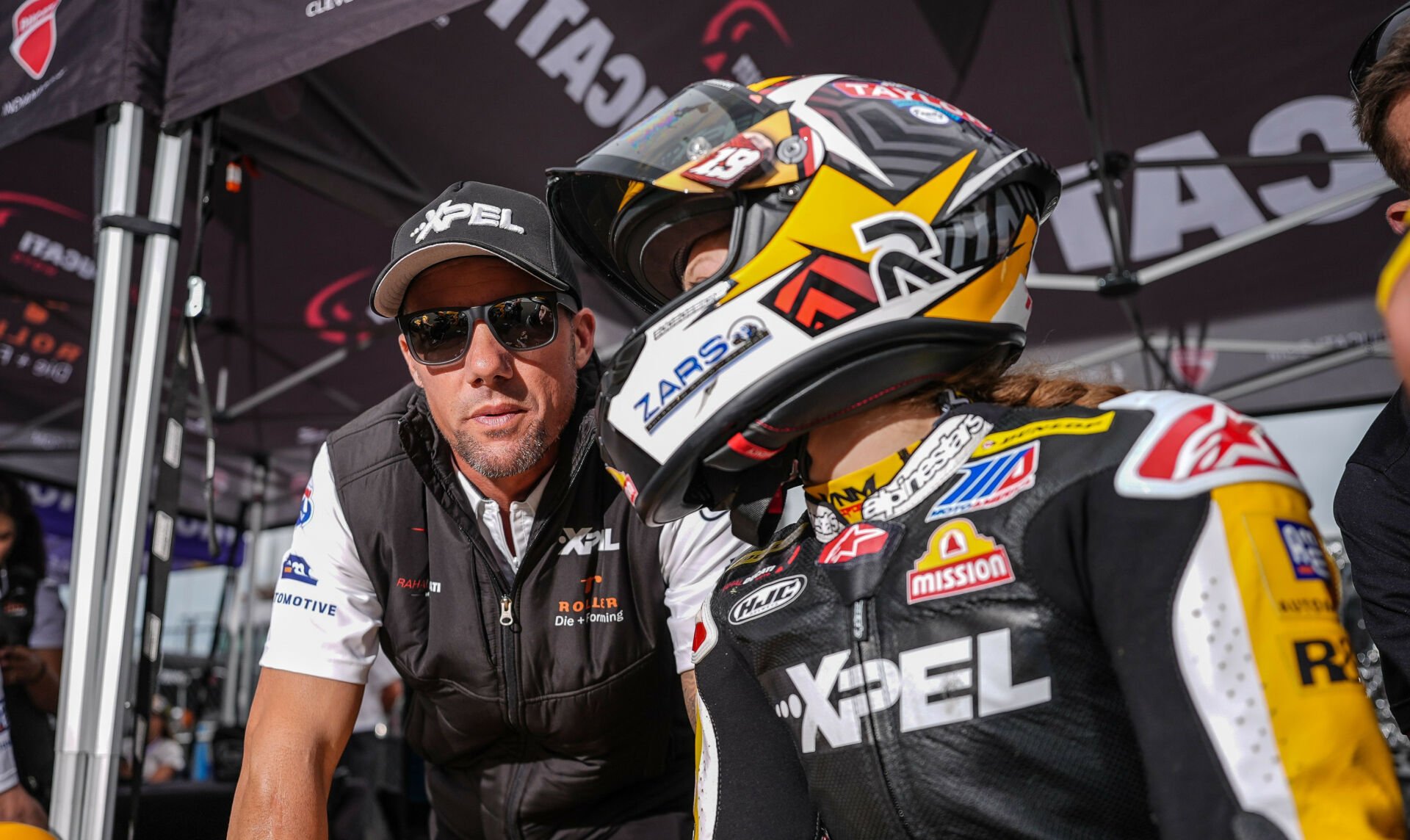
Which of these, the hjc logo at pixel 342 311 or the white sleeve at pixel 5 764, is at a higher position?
the hjc logo at pixel 342 311

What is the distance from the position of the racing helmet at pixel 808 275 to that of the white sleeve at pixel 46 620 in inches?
158

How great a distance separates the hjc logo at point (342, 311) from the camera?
5.41 metres

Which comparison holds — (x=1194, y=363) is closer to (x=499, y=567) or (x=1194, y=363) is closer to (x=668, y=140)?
(x=499, y=567)

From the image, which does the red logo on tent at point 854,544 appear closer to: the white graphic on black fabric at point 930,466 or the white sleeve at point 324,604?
the white graphic on black fabric at point 930,466

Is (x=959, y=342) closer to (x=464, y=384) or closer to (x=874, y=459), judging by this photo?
(x=874, y=459)

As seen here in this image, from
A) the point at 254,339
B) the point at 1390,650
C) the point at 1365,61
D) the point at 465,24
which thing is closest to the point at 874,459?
the point at 1390,650

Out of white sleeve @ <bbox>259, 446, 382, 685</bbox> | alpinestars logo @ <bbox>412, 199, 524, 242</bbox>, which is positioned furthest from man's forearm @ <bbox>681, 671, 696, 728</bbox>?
alpinestars logo @ <bbox>412, 199, 524, 242</bbox>

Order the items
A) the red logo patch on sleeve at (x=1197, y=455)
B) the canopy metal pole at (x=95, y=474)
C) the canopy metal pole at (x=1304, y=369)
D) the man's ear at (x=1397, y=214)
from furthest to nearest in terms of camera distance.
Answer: the canopy metal pole at (x=1304, y=369) < the canopy metal pole at (x=95, y=474) < the man's ear at (x=1397, y=214) < the red logo patch on sleeve at (x=1197, y=455)

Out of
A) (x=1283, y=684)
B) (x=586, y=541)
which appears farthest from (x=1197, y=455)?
(x=586, y=541)

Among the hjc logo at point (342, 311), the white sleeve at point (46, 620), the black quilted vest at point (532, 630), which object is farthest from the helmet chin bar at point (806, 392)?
the hjc logo at point (342, 311)

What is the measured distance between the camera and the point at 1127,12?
3.96 metres

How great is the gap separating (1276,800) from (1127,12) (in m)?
3.77

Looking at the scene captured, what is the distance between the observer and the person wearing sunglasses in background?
1553mm

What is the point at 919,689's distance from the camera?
1071mm
